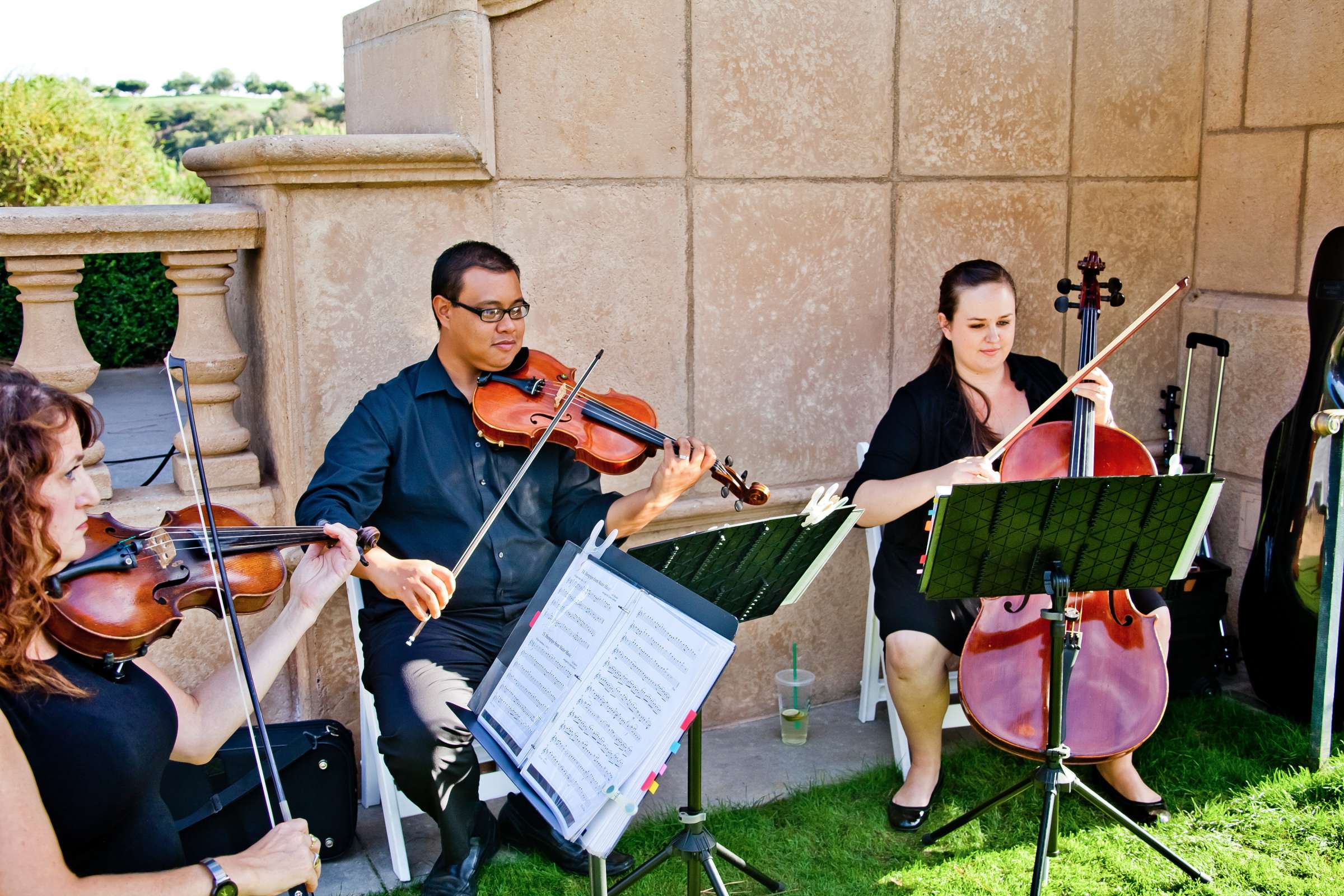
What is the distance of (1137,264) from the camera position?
4387 millimetres

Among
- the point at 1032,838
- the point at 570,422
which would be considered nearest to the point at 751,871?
the point at 1032,838

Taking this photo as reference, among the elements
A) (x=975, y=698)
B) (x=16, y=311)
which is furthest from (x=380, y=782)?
(x=16, y=311)

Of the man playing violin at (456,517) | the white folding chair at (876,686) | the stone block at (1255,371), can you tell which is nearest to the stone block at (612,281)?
the man playing violin at (456,517)

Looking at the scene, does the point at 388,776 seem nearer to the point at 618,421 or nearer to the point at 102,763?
the point at 618,421

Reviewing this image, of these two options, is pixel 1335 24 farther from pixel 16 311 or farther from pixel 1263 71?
pixel 16 311

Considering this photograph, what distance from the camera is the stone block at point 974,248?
398 centimetres

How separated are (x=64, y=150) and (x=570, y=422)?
11822mm

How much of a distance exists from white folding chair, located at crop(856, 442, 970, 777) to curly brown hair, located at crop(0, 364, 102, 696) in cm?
220

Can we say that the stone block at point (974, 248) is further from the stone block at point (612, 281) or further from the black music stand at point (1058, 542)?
the black music stand at point (1058, 542)

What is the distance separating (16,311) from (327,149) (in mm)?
8097

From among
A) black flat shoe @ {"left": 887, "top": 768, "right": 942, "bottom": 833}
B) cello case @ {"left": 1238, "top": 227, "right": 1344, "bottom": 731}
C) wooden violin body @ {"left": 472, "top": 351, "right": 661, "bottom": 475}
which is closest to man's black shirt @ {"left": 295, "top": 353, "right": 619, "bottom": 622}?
wooden violin body @ {"left": 472, "top": 351, "right": 661, "bottom": 475}

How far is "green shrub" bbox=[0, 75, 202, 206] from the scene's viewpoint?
490 inches

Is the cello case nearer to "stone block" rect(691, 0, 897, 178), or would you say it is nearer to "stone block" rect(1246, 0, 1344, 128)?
"stone block" rect(1246, 0, 1344, 128)

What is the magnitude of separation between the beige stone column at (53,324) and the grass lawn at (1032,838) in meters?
1.51
